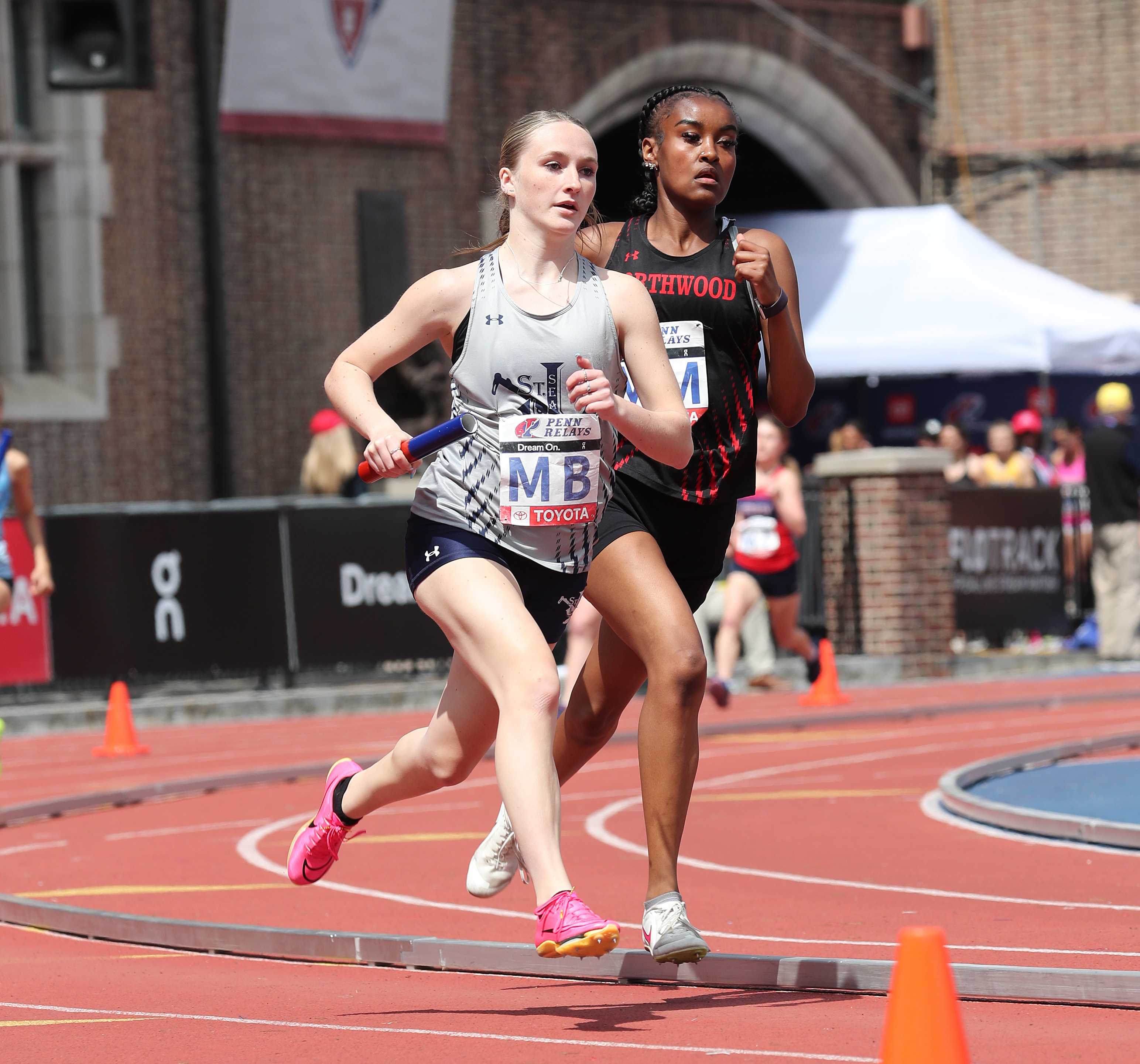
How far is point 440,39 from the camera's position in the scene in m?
22.8

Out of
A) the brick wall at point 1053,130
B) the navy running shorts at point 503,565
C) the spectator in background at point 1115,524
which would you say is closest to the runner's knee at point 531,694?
the navy running shorts at point 503,565

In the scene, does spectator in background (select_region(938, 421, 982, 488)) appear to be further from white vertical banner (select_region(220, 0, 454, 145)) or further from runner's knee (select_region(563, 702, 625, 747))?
runner's knee (select_region(563, 702, 625, 747))

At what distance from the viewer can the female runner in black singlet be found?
571cm

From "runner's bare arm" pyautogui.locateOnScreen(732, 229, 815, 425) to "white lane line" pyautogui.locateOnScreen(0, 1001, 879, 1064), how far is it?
5.65 ft

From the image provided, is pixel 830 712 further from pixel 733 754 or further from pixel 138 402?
pixel 138 402

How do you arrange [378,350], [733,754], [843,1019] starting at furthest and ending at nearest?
[733,754]
[378,350]
[843,1019]

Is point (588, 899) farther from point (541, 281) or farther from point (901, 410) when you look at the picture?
point (901, 410)

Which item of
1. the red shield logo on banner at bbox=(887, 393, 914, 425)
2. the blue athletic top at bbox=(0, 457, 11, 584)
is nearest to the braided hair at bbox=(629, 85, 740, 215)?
the blue athletic top at bbox=(0, 457, 11, 584)

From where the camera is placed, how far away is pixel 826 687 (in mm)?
16125

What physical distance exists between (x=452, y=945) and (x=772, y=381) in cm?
170

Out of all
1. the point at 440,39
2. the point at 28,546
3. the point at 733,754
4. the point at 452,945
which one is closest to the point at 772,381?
the point at 452,945

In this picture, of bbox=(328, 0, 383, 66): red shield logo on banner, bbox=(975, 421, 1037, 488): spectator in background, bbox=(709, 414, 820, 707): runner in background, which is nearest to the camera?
bbox=(709, 414, 820, 707): runner in background

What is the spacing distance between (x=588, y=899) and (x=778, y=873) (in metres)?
0.95

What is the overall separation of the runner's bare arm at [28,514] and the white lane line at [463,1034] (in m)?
7.43
